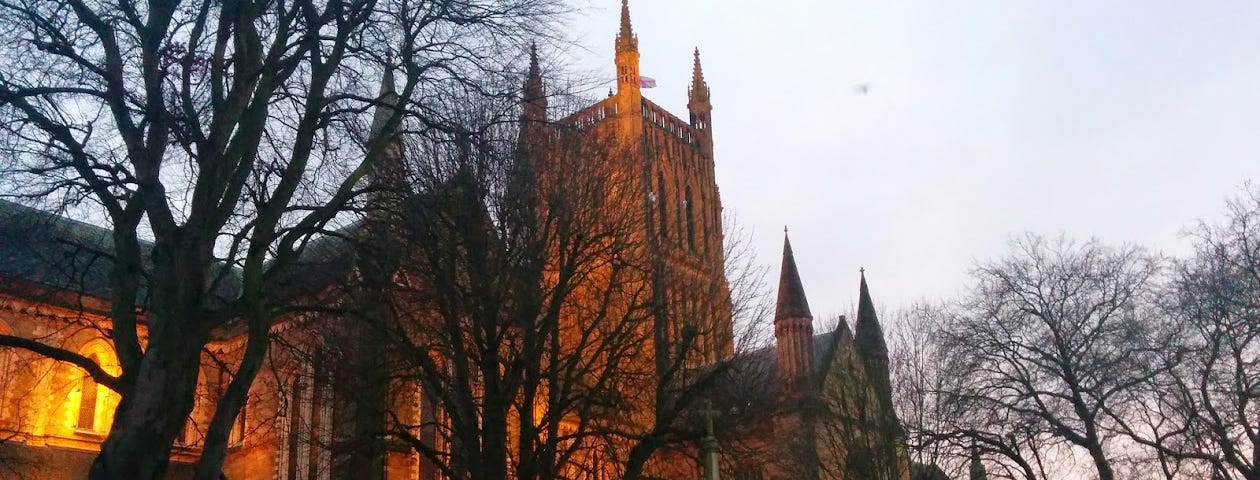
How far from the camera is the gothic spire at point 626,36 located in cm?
6291

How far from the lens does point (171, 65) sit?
490 inches

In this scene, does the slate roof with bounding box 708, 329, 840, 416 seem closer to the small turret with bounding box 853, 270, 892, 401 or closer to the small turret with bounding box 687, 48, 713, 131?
the small turret with bounding box 853, 270, 892, 401

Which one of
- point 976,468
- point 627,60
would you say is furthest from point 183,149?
point 627,60

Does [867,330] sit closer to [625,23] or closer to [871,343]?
[871,343]

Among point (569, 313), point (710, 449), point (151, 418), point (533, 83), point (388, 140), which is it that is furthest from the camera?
point (569, 313)

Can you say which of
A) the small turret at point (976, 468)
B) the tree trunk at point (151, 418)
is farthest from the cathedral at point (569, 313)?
the small turret at point (976, 468)

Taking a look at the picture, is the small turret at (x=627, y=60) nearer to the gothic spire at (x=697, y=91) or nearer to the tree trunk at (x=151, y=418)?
the gothic spire at (x=697, y=91)

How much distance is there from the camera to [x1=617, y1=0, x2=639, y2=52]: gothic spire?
62.9 m

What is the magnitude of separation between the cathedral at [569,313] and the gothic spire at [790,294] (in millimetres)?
74

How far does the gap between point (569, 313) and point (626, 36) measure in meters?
44.9

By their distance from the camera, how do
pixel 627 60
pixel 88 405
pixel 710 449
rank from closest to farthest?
pixel 710 449 → pixel 88 405 → pixel 627 60

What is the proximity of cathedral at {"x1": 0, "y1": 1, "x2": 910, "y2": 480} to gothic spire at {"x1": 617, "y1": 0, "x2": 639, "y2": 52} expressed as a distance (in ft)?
23.5

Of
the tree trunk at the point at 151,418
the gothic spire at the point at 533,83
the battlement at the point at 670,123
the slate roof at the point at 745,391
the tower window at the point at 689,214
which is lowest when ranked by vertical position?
the tree trunk at the point at 151,418

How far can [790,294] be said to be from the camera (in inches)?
1817
